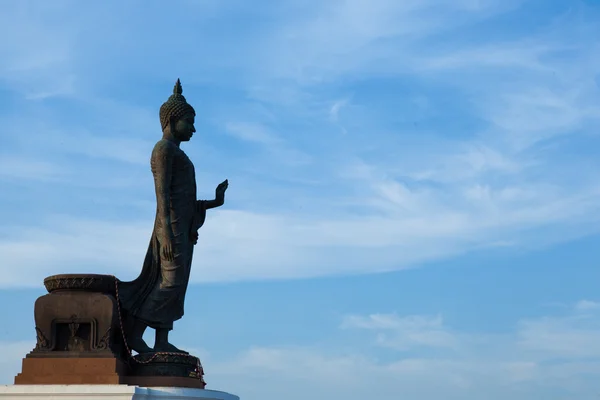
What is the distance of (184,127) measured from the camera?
667 inches

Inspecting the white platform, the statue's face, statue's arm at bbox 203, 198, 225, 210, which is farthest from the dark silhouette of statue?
the white platform

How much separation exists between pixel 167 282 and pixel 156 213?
120 cm

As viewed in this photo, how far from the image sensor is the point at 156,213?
16719mm

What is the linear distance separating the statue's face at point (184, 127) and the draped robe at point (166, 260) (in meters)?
0.26

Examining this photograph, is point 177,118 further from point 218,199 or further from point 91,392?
point 91,392

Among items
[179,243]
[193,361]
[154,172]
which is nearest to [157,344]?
[193,361]

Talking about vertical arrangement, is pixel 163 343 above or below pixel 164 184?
below

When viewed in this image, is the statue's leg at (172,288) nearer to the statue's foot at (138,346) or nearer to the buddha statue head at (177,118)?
the statue's foot at (138,346)

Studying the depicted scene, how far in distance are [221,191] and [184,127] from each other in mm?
1303

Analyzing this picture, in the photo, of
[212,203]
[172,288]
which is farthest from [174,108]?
[172,288]

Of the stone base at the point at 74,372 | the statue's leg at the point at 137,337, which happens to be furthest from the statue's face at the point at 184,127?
the stone base at the point at 74,372

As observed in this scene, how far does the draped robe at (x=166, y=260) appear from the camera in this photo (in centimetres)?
1631

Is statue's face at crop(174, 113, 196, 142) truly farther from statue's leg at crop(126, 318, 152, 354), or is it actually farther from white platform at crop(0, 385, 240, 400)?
white platform at crop(0, 385, 240, 400)

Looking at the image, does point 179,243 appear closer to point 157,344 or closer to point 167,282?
point 167,282
